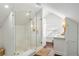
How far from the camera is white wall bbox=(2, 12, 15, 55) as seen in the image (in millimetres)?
1652

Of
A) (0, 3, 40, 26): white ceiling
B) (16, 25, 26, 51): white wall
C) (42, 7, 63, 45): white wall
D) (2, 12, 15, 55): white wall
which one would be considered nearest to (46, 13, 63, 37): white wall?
(42, 7, 63, 45): white wall

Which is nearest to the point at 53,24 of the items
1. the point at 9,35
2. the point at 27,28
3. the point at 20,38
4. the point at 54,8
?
the point at 54,8

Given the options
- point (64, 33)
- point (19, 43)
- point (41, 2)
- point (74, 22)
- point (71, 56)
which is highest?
point (41, 2)

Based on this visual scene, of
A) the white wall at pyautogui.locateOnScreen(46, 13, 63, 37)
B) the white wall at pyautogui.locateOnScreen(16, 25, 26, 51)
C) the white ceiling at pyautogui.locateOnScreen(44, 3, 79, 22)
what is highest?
the white ceiling at pyautogui.locateOnScreen(44, 3, 79, 22)

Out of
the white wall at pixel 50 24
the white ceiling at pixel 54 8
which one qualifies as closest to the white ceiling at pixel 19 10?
the white ceiling at pixel 54 8

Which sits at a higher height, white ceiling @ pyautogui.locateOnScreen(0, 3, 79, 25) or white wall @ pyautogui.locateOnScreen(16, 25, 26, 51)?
white ceiling @ pyautogui.locateOnScreen(0, 3, 79, 25)

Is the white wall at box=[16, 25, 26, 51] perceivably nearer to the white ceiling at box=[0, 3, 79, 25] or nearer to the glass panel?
the glass panel

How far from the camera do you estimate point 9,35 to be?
5.62 feet

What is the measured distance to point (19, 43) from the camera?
5.69ft

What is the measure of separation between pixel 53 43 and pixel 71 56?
0.31 meters

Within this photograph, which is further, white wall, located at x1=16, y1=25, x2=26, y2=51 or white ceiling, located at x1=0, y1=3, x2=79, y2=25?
white wall, located at x1=16, y1=25, x2=26, y2=51

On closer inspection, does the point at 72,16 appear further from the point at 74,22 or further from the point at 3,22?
the point at 3,22

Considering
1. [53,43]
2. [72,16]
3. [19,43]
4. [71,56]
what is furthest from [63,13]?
[19,43]

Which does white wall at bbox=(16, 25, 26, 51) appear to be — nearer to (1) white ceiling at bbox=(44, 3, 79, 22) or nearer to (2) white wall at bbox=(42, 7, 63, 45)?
(2) white wall at bbox=(42, 7, 63, 45)
